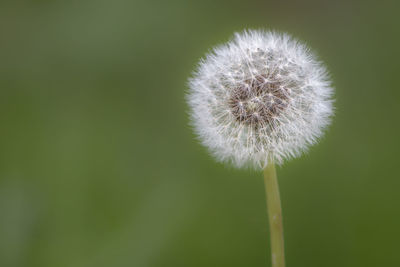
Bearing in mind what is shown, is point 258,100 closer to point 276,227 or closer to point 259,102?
point 259,102

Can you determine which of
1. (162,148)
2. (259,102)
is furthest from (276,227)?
(162,148)

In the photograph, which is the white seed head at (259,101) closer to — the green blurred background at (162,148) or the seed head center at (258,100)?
the seed head center at (258,100)

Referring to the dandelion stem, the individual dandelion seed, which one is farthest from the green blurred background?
the dandelion stem

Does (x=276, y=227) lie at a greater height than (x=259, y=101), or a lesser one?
lesser

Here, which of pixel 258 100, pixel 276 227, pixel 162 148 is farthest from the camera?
pixel 162 148

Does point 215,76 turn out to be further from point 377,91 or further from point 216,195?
point 377,91

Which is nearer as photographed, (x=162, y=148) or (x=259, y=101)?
(x=259, y=101)

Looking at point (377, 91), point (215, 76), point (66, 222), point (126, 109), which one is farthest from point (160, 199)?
point (377, 91)

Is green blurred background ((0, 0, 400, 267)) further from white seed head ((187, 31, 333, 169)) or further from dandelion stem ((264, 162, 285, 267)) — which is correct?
dandelion stem ((264, 162, 285, 267))
